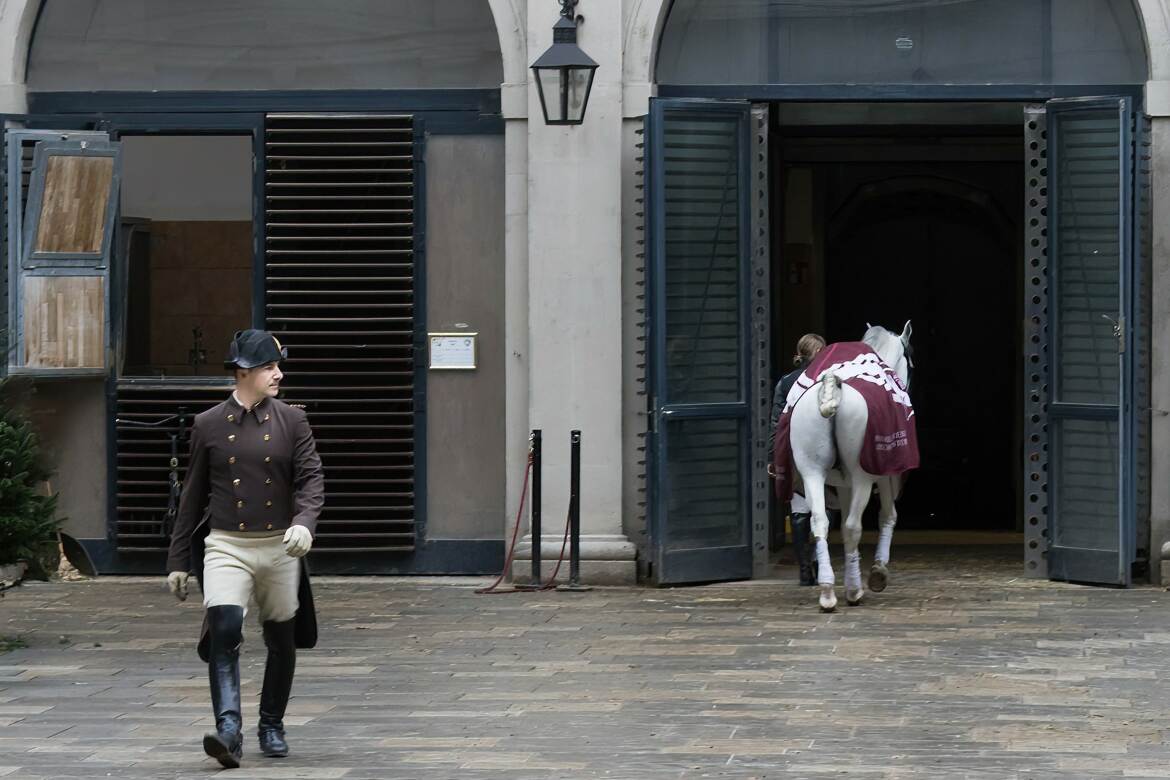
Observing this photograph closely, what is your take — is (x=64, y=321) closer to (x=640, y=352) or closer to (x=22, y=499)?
(x=22, y=499)

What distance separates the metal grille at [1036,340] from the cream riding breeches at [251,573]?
6.58 m

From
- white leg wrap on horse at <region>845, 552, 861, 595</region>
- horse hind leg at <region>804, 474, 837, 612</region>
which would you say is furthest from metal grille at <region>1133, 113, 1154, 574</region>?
horse hind leg at <region>804, 474, 837, 612</region>

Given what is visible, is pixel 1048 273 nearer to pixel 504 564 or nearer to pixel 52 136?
pixel 504 564

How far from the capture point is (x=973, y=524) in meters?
19.0

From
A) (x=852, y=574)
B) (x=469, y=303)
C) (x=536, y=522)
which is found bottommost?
(x=852, y=574)

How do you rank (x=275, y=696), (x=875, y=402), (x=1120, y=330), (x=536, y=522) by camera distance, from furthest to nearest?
(x=536, y=522) → (x=1120, y=330) → (x=875, y=402) → (x=275, y=696)

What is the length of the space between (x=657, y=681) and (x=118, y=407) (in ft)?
19.1

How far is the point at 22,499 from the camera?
11148 mm

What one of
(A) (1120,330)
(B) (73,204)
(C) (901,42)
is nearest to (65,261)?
(B) (73,204)

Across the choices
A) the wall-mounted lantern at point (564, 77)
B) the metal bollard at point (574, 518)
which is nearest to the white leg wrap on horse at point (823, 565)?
the metal bollard at point (574, 518)

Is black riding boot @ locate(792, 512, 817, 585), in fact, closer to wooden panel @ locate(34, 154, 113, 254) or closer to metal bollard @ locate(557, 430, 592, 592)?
metal bollard @ locate(557, 430, 592, 592)

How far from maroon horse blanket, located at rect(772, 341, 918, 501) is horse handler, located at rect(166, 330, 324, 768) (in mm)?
4805

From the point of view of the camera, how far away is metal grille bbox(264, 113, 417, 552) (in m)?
14.0

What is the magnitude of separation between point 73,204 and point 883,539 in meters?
5.82
